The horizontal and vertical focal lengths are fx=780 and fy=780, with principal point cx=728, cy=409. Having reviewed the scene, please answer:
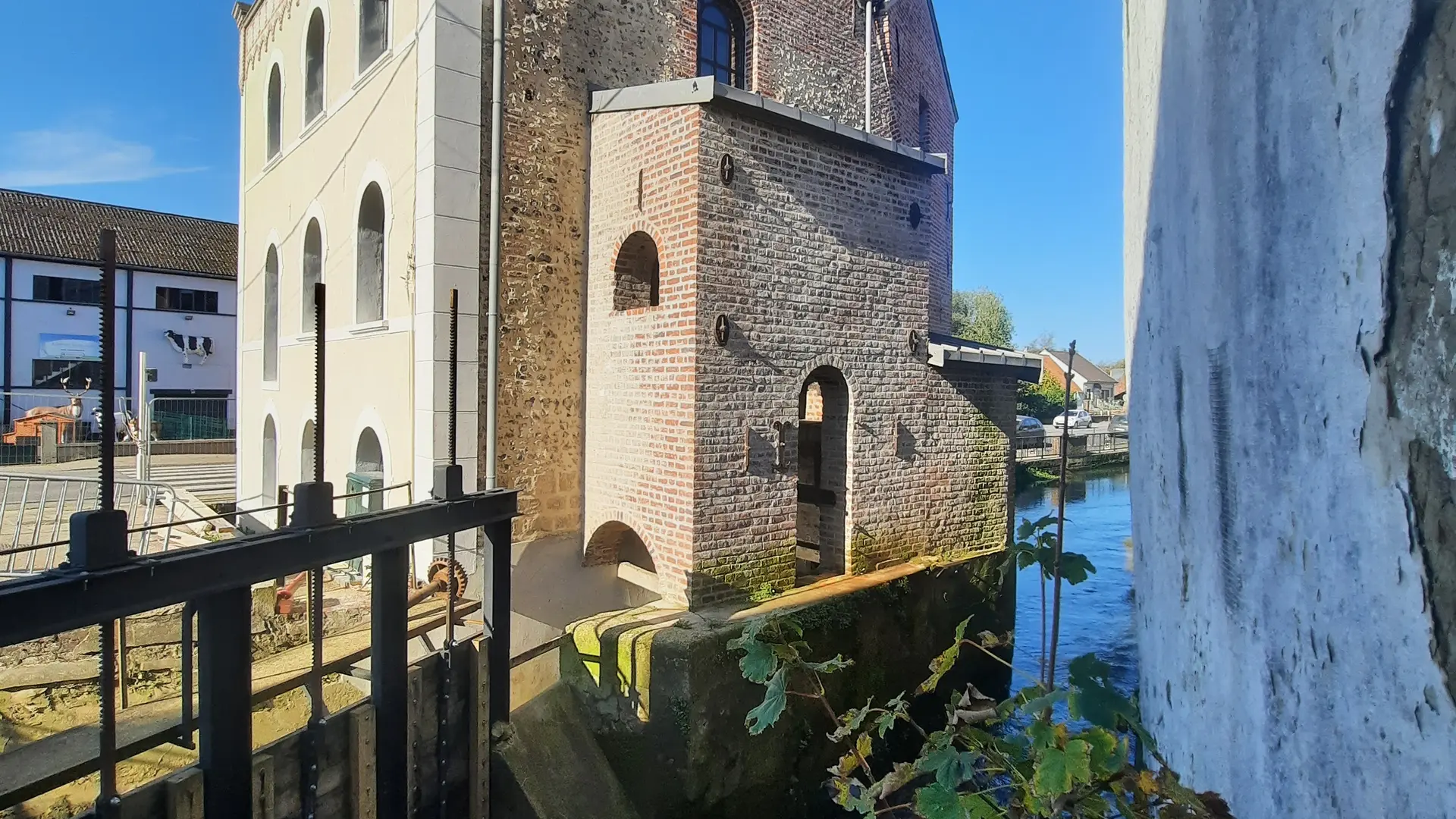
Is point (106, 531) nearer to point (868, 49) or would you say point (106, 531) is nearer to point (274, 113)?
point (868, 49)

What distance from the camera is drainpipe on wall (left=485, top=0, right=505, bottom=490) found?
767 cm

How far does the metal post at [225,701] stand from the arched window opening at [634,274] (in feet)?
15.9

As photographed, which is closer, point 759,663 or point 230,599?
point 759,663

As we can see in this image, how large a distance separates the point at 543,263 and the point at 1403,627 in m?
7.98

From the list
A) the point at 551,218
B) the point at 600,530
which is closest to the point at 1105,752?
the point at 600,530

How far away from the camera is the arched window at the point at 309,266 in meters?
10.9

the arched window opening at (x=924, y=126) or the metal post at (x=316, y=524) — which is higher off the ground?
the arched window opening at (x=924, y=126)

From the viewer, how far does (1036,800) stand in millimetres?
1724

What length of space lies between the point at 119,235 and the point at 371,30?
80.6ft


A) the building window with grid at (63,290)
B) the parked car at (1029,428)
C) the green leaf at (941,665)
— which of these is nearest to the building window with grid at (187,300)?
the building window with grid at (63,290)

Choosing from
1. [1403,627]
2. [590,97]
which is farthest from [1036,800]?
[590,97]

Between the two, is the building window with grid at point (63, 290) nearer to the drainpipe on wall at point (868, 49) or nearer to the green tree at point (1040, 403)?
the drainpipe on wall at point (868, 49)

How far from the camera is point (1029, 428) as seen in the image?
32.8 m

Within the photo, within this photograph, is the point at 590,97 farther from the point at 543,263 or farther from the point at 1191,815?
the point at 1191,815
